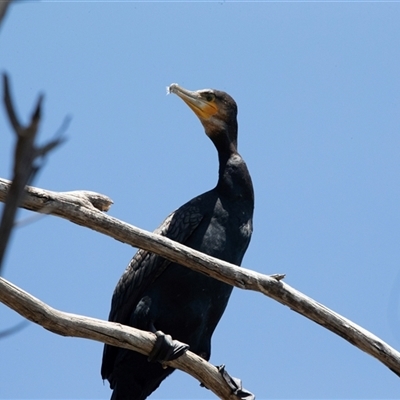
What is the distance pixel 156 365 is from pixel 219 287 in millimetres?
682

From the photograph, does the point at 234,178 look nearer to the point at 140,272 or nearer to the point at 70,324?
the point at 140,272

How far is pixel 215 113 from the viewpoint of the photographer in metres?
6.08

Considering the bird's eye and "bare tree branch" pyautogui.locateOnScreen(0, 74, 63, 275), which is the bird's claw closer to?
the bird's eye

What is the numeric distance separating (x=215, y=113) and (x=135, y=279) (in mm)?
1608

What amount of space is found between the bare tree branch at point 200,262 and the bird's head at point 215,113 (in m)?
2.39

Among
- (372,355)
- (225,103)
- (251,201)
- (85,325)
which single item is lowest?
(85,325)

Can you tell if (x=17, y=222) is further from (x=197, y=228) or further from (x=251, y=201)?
(x=251, y=201)

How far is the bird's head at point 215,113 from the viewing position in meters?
6.02

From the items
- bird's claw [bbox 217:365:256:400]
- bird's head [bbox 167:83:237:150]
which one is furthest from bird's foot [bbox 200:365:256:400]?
bird's head [bbox 167:83:237:150]

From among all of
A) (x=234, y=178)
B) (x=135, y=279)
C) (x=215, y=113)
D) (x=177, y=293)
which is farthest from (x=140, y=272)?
(x=215, y=113)

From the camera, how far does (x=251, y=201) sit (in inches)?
229

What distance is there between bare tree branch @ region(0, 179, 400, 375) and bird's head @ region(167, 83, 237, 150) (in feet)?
7.84

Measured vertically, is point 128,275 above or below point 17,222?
above

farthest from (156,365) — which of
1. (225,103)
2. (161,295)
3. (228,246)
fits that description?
(225,103)
